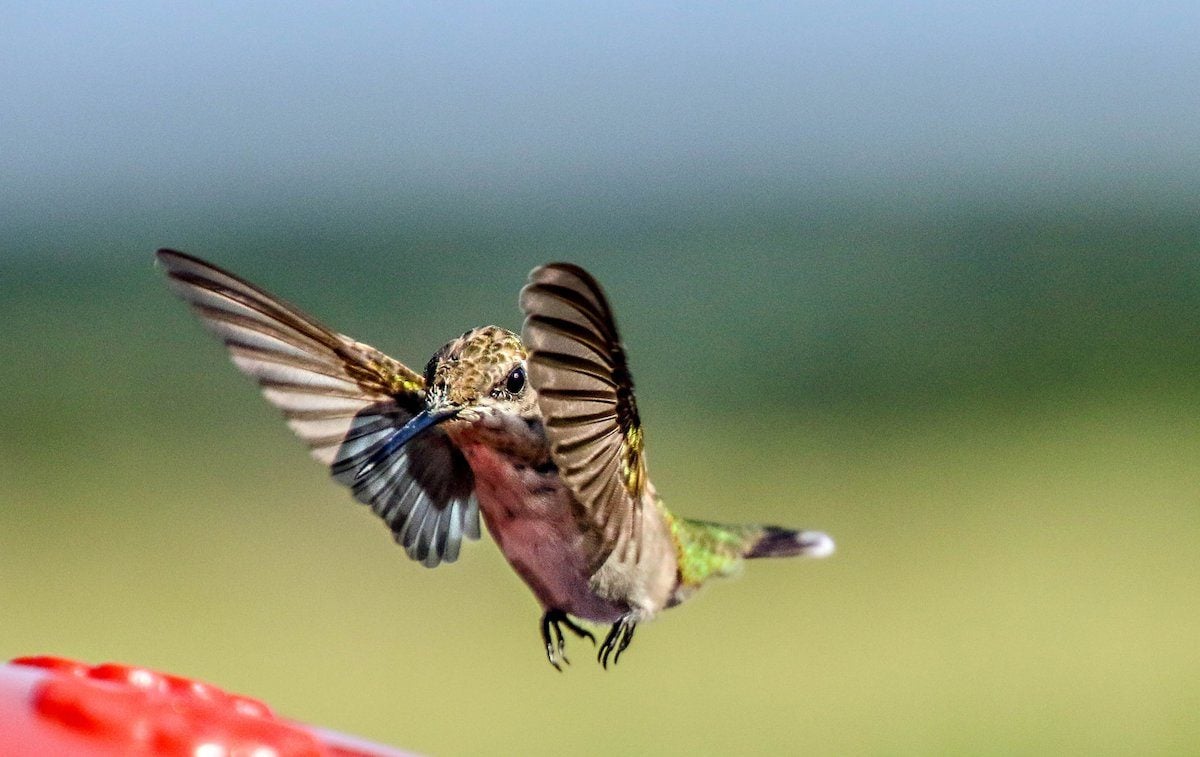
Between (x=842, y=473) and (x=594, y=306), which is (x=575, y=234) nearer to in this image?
(x=842, y=473)

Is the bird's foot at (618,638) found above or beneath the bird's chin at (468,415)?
beneath

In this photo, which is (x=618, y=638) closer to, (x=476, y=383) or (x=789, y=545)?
(x=476, y=383)

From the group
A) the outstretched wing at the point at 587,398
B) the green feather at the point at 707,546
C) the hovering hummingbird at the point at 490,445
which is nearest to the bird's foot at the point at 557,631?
the hovering hummingbird at the point at 490,445

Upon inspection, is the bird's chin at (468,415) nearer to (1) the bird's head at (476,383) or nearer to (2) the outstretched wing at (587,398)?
(1) the bird's head at (476,383)

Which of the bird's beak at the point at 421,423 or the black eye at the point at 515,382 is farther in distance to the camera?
the black eye at the point at 515,382

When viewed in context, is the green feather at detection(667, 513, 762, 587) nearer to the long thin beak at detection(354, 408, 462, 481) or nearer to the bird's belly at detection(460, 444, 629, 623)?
the bird's belly at detection(460, 444, 629, 623)

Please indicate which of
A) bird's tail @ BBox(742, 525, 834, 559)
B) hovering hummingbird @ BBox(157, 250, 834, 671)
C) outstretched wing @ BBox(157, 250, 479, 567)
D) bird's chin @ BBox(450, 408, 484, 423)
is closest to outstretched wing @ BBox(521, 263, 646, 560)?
hovering hummingbird @ BBox(157, 250, 834, 671)

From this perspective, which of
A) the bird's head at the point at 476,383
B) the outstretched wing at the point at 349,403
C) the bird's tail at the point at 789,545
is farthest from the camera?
the bird's tail at the point at 789,545

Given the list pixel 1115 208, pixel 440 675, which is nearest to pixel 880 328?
pixel 1115 208

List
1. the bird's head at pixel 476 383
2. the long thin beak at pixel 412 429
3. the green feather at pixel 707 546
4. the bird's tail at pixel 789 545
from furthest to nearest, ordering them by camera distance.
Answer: the bird's tail at pixel 789 545, the green feather at pixel 707 546, the bird's head at pixel 476 383, the long thin beak at pixel 412 429
